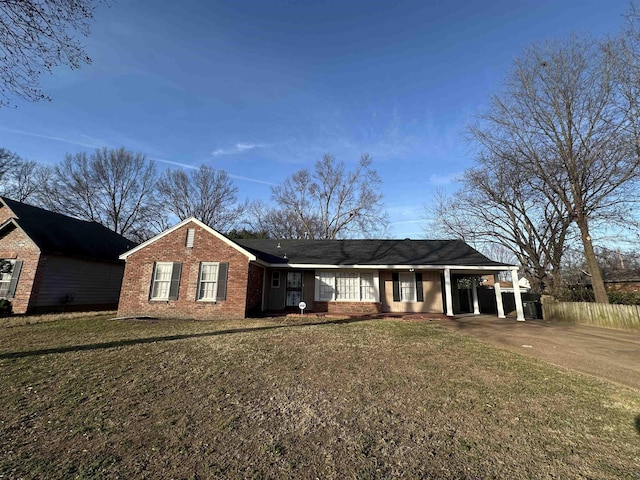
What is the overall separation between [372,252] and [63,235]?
57.9 feet

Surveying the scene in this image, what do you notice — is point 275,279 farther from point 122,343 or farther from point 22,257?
point 22,257

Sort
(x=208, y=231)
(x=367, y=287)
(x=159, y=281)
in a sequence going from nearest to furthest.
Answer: (x=159, y=281) → (x=208, y=231) → (x=367, y=287)

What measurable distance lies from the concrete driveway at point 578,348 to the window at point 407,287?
4410 millimetres

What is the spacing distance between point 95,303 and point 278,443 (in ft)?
61.9

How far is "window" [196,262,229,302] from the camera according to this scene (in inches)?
505

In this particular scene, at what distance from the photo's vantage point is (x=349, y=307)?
1535 cm

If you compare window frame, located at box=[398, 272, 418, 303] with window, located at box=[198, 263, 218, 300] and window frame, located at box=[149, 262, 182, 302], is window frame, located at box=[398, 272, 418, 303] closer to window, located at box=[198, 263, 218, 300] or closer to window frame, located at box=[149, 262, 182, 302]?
window, located at box=[198, 263, 218, 300]

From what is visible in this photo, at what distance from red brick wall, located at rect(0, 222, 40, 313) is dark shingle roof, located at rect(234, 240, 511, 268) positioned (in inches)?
382

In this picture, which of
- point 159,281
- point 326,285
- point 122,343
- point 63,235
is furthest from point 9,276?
point 326,285

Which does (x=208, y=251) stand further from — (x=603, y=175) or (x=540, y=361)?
(x=603, y=175)

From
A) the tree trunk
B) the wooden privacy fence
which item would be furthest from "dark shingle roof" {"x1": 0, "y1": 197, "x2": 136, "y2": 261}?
the tree trunk

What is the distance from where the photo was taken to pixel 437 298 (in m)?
15.8

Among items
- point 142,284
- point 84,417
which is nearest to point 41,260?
point 142,284

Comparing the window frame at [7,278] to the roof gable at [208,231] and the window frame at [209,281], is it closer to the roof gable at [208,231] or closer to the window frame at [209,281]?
the roof gable at [208,231]
